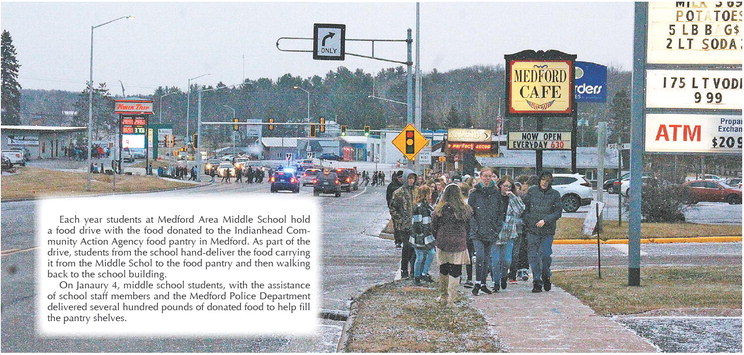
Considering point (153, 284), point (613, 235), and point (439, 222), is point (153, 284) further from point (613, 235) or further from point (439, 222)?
point (613, 235)

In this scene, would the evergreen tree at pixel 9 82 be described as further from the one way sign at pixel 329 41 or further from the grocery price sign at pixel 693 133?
the grocery price sign at pixel 693 133

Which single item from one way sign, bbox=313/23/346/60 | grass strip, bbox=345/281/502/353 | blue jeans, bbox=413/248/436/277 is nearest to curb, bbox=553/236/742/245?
one way sign, bbox=313/23/346/60

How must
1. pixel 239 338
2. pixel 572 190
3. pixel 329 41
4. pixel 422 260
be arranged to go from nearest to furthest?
Answer: pixel 239 338
pixel 422 260
pixel 329 41
pixel 572 190

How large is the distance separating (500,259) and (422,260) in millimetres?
1306

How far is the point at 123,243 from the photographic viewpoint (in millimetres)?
11266

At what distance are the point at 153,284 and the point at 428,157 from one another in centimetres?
2617

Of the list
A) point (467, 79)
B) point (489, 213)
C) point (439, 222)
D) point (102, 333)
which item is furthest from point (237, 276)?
point (467, 79)

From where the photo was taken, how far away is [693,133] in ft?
47.1

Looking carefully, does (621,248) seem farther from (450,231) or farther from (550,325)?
(550,325)

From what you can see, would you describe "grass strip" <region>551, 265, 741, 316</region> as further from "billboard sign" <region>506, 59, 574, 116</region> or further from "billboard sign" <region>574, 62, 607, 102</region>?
"billboard sign" <region>574, 62, 607, 102</region>

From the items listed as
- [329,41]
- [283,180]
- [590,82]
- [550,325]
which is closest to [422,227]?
[550,325]

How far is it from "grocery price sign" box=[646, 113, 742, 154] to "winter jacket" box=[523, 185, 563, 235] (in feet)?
6.28

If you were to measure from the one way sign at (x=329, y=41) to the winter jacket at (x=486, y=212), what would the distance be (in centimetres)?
1535

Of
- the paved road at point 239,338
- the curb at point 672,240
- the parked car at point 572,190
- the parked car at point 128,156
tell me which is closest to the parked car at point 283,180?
the parked car at point 572,190
